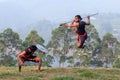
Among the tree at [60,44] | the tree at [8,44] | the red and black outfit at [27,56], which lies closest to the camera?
the red and black outfit at [27,56]

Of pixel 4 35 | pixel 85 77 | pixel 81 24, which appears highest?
pixel 4 35

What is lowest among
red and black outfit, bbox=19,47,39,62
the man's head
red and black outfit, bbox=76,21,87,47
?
red and black outfit, bbox=19,47,39,62

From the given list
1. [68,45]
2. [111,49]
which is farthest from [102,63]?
[68,45]

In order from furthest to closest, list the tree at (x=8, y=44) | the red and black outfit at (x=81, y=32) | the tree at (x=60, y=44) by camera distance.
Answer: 1. the tree at (x=60, y=44)
2. the tree at (x=8, y=44)
3. the red and black outfit at (x=81, y=32)

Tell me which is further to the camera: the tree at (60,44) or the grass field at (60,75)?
the tree at (60,44)

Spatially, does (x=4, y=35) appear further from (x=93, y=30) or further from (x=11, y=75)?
(x=11, y=75)

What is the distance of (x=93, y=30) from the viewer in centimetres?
7144

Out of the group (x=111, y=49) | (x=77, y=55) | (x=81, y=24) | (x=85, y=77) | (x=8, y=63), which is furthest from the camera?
(x=111, y=49)

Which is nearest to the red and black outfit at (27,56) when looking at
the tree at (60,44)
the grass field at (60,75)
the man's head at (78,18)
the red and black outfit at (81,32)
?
the grass field at (60,75)

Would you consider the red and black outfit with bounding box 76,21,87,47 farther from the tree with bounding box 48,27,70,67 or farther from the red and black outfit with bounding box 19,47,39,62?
the tree with bounding box 48,27,70,67

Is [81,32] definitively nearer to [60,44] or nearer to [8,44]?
[8,44]

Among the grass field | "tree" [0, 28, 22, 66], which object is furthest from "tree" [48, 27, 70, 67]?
the grass field

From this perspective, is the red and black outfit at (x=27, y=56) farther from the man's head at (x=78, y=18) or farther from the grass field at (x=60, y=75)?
the man's head at (x=78, y=18)

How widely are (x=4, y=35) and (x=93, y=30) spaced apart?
16.4 m
